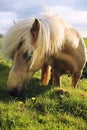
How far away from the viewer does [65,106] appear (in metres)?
7.36

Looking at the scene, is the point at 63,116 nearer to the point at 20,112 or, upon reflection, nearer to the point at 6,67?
the point at 20,112

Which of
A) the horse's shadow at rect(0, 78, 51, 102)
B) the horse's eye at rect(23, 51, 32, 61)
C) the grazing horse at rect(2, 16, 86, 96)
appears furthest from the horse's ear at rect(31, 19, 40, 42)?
the horse's shadow at rect(0, 78, 51, 102)

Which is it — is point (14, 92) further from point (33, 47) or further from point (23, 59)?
point (33, 47)

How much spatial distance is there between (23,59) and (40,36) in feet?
2.24

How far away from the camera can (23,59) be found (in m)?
7.32

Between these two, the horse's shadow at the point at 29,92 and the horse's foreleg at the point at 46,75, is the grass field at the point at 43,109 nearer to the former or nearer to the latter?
the horse's shadow at the point at 29,92

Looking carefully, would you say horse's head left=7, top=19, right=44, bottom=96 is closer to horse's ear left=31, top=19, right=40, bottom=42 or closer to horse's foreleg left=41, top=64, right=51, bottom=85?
horse's ear left=31, top=19, right=40, bottom=42

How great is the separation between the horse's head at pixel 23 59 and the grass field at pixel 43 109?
36 centimetres

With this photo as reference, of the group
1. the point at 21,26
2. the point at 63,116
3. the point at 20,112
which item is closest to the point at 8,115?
the point at 20,112

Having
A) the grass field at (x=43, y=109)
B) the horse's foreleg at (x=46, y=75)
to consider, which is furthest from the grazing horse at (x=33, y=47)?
the horse's foreleg at (x=46, y=75)

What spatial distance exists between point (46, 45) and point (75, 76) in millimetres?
2252

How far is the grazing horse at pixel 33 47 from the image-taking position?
284 inches

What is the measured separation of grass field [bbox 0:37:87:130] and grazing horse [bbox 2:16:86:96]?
42 centimetres

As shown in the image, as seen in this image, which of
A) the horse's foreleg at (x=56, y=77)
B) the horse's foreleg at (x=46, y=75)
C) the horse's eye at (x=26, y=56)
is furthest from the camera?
the horse's foreleg at (x=46, y=75)
